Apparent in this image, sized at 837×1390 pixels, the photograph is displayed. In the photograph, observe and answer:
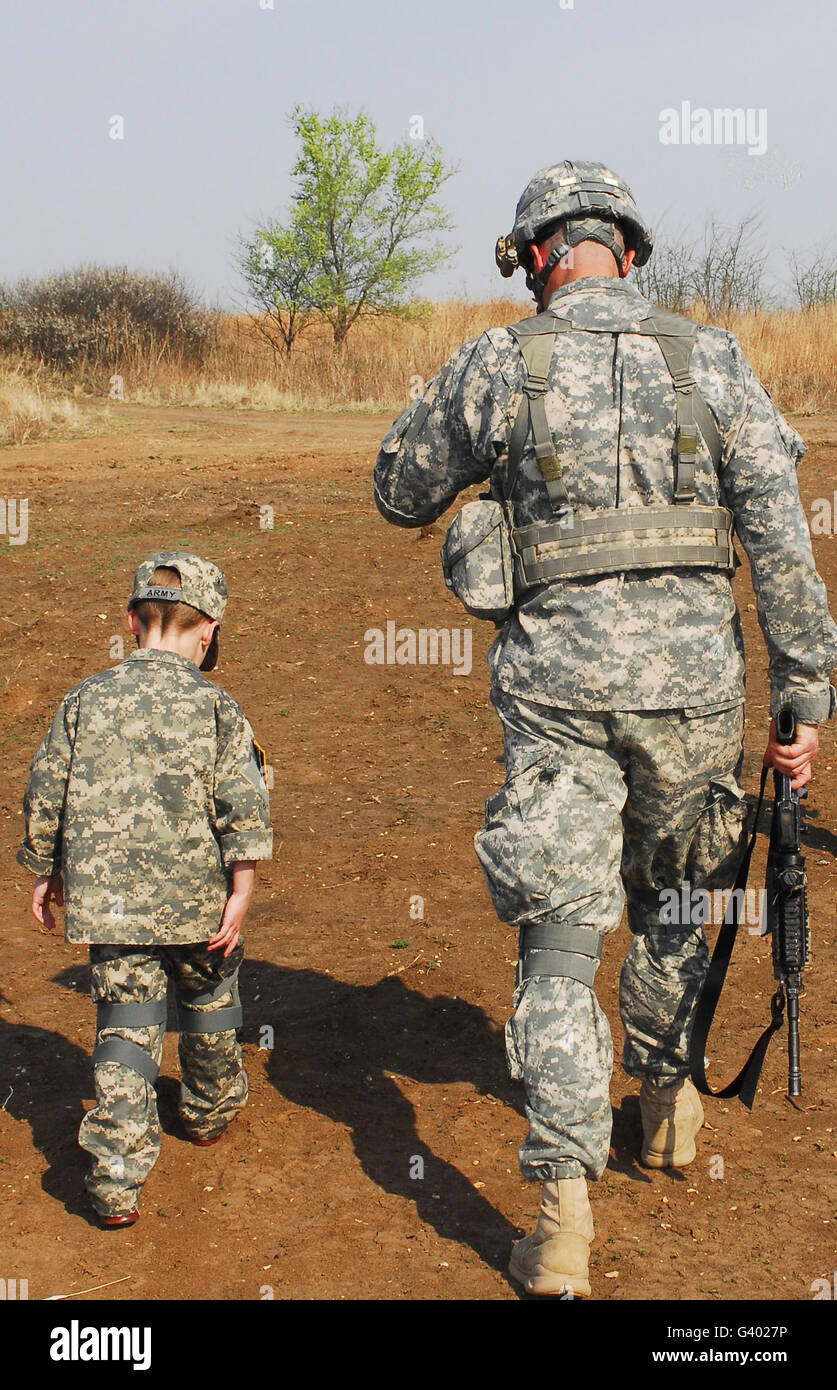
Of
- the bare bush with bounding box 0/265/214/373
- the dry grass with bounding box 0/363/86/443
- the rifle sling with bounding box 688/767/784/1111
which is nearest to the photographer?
the rifle sling with bounding box 688/767/784/1111

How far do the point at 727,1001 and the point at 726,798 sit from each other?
1434 millimetres

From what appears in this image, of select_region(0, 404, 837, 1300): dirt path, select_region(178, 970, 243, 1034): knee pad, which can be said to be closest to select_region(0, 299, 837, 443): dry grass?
select_region(0, 404, 837, 1300): dirt path

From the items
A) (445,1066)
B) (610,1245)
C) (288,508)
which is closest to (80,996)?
(445,1066)

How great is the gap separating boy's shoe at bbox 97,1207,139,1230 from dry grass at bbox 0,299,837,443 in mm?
11862

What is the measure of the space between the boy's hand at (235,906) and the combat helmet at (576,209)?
1.58m

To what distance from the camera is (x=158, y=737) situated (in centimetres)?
323

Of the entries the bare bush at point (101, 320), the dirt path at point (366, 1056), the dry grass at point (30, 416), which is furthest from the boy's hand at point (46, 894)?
the bare bush at point (101, 320)

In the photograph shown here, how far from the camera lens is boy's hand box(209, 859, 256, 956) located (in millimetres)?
3281

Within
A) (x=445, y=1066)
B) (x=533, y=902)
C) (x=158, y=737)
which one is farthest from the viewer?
(x=445, y=1066)

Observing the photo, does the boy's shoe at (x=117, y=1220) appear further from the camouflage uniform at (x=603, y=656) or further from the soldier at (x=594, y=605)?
the camouflage uniform at (x=603, y=656)

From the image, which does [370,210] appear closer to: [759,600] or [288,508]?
[288,508]

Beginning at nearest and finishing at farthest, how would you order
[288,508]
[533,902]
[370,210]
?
[533,902], [288,508], [370,210]

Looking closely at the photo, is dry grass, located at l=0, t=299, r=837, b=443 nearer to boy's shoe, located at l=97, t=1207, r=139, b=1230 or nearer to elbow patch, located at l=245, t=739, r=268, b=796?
elbow patch, located at l=245, t=739, r=268, b=796

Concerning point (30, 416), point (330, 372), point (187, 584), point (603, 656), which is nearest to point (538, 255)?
point (603, 656)
